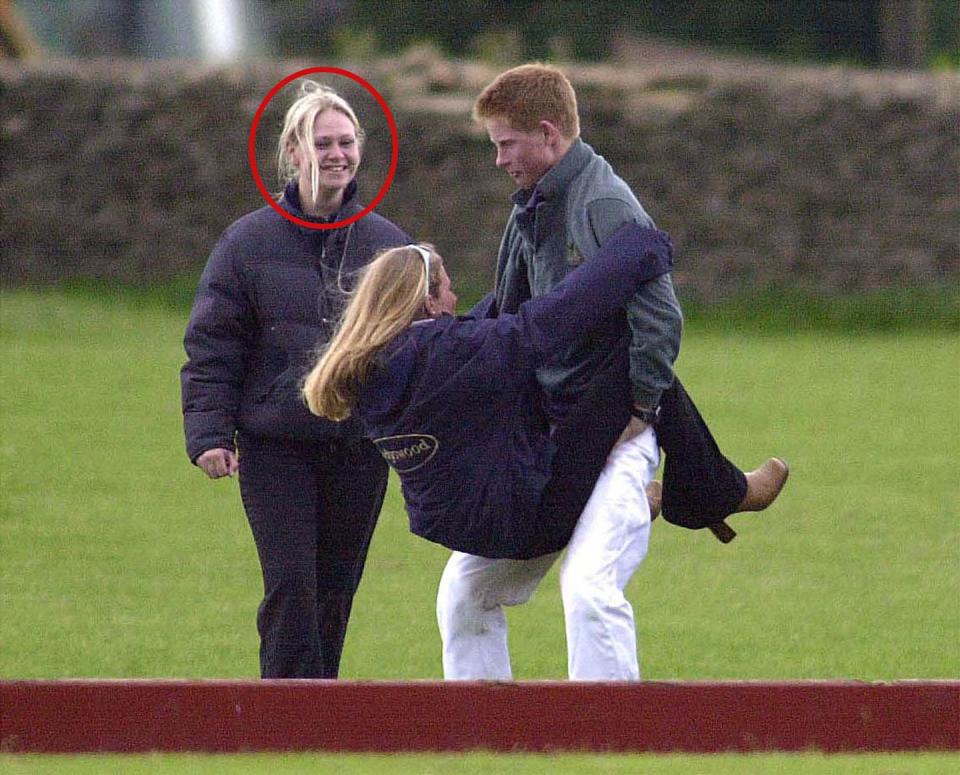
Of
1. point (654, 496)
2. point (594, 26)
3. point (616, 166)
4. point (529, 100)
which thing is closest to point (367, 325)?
point (529, 100)

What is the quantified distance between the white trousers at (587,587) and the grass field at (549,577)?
832 millimetres

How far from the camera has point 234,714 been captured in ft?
15.7

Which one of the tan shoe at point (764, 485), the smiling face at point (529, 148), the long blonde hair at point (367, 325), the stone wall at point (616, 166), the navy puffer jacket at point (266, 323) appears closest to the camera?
the long blonde hair at point (367, 325)

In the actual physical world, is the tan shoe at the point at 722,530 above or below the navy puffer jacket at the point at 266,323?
below

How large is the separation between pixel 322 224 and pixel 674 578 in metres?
3.86

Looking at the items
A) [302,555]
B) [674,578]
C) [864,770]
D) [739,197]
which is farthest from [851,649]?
[739,197]

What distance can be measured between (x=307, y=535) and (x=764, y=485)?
1383 millimetres

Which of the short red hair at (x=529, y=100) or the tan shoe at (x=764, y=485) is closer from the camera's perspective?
the short red hair at (x=529, y=100)

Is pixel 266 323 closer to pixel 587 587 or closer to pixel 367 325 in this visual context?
pixel 367 325

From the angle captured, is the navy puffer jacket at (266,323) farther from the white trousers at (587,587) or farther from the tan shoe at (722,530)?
the tan shoe at (722,530)

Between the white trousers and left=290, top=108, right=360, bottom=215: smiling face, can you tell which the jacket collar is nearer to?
left=290, top=108, right=360, bottom=215: smiling face

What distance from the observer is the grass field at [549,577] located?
25.9ft

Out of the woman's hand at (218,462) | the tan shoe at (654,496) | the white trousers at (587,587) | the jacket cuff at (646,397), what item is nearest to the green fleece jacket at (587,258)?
the jacket cuff at (646,397)

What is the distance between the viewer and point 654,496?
5.90 m
